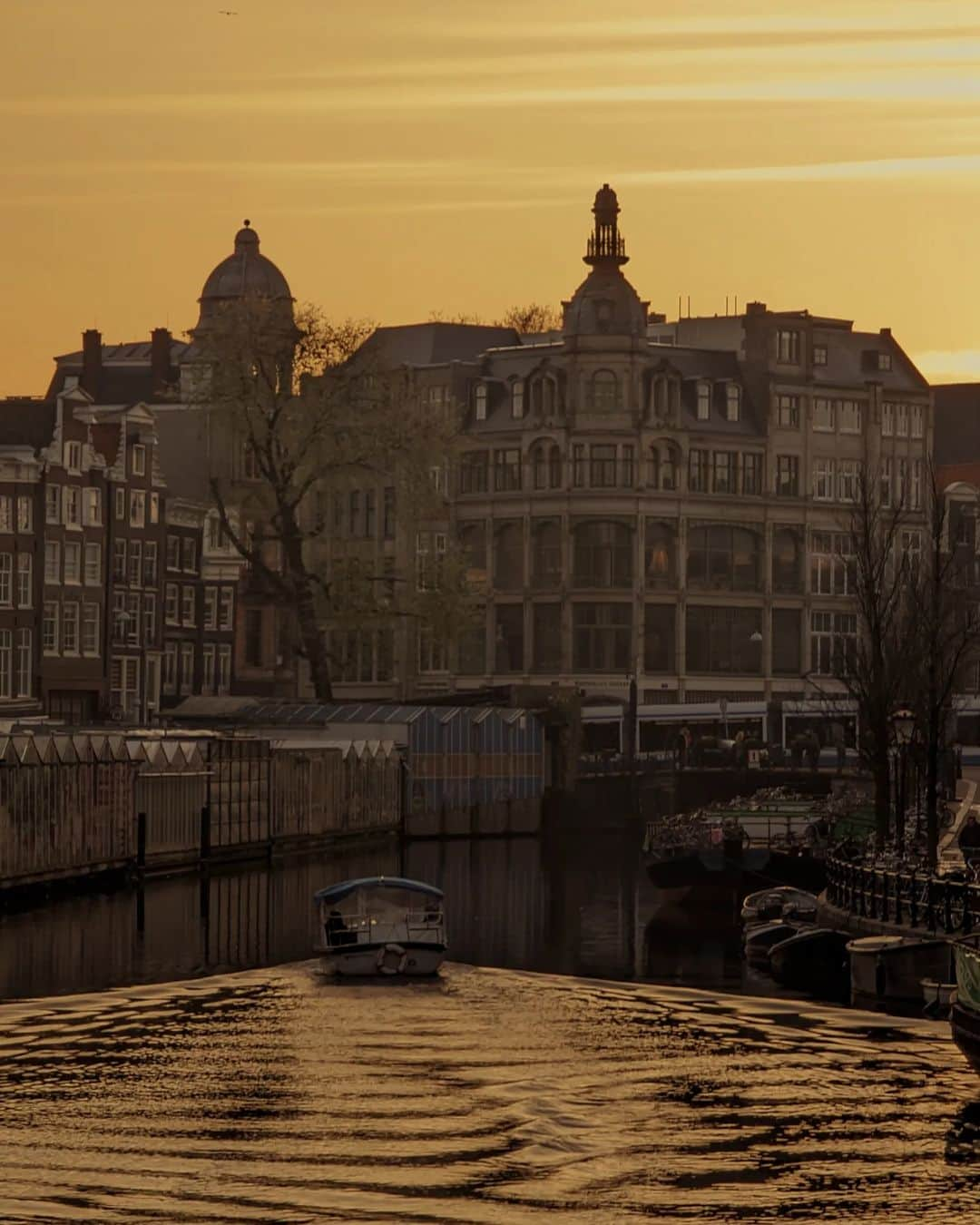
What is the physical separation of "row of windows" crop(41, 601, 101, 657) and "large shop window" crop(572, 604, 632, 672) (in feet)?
135

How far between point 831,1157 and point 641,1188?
12.8 ft

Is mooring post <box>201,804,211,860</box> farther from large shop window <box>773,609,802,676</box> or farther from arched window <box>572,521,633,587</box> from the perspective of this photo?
large shop window <box>773,609,802,676</box>

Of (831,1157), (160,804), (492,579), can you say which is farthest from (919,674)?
(831,1157)

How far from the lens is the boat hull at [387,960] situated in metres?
73.8

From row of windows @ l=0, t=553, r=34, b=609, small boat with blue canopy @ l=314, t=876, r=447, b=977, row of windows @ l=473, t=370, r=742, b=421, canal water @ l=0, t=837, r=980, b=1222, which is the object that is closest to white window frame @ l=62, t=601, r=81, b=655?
row of windows @ l=0, t=553, r=34, b=609

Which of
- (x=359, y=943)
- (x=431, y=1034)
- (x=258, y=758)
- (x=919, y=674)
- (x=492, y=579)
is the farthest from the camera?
(x=492, y=579)

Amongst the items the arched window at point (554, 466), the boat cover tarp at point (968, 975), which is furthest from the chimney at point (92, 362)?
the boat cover tarp at point (968, 975)

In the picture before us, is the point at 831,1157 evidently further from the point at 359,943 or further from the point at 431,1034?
the point at 359,943

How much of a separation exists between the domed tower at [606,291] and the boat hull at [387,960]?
356 feet

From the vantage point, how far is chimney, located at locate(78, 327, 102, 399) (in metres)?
189

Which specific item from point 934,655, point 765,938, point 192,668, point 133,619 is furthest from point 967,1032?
point 192,668

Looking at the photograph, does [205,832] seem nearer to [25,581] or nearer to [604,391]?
[25,581]

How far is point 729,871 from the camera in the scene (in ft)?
333

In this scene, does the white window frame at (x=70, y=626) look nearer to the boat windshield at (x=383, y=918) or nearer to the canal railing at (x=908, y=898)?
the boat windshield at (x=383, y=918)
